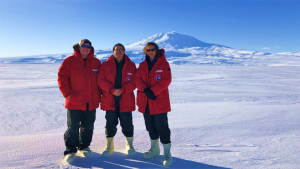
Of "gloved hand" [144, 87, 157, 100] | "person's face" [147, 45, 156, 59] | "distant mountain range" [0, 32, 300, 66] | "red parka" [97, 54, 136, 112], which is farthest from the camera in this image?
"distant mountain range" [0, 32, 300, 66]

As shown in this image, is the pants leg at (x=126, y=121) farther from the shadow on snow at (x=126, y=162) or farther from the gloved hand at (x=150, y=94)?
the gloved hand at (x=150, y=94)

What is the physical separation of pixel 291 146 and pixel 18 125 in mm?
4307

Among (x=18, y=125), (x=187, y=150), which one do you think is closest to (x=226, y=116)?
(x=187, y=150)

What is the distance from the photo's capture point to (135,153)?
2.35 m

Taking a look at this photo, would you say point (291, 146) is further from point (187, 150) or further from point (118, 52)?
point (118, 52)

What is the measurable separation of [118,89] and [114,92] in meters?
0.06

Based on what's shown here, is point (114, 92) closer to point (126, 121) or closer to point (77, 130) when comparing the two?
point (126, 121)

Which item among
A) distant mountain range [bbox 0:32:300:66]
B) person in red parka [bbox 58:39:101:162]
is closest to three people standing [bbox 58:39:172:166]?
person in red parka [bbox 58:39:101:162]

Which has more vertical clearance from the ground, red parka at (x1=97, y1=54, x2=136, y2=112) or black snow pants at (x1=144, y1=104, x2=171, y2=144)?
red parka at (x1=97, y1=54, x2=136, y2=112)

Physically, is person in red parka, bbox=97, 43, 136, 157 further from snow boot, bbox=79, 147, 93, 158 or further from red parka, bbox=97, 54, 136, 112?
snow boot, bbox=79, 147, 93, 158

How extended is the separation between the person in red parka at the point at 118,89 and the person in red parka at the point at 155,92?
13cm

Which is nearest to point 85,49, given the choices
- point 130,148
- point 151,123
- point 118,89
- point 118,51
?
point 118,51

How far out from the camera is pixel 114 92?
7.23ft

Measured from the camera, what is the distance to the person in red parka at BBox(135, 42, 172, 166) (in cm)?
210
